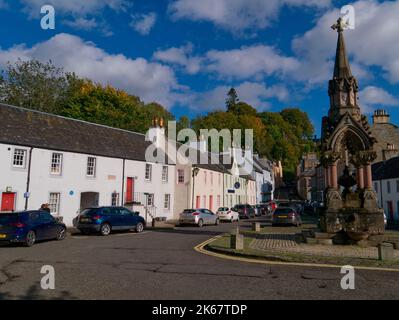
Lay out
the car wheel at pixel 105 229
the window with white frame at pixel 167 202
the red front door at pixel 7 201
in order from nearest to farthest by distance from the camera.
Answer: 1. the car wheel at pixel 105 229
2. the red front door at pixel 7 201
3. the window with white frame at pixel 167 202

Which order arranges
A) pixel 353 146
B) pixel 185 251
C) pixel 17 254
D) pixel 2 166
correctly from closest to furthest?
pixel 17 254, pixel 185 251, pixel 353 146, pixel 2 166

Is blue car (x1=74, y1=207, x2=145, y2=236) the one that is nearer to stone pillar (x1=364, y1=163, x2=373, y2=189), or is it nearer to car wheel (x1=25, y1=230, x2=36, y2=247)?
car wheel (x1=25, y1=230, x2=36, y2=247)

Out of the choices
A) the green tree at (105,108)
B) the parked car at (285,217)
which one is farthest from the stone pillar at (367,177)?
the green tree at (105,108)

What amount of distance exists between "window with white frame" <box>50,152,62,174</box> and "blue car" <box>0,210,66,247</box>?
8.90 metres

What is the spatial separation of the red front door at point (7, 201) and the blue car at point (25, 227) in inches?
262

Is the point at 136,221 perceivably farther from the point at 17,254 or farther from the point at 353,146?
the point at 353,146

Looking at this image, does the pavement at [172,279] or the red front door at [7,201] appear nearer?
the pavement at [172,279]

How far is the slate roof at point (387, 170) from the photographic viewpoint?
133 ft

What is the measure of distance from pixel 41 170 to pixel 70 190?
106 inches

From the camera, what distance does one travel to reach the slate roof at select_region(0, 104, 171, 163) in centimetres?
2395

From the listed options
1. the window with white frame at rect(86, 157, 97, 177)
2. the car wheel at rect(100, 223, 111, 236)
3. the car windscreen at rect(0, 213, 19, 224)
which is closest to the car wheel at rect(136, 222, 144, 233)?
the car wheel at rect(100, 223, 111, 236)

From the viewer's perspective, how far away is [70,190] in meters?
25.9

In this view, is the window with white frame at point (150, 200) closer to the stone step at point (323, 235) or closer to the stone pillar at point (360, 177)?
the stone step at point (323, 235)

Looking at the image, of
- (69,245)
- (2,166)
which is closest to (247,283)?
(69,245)
